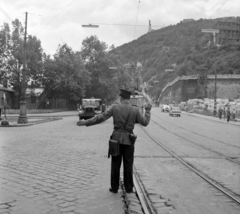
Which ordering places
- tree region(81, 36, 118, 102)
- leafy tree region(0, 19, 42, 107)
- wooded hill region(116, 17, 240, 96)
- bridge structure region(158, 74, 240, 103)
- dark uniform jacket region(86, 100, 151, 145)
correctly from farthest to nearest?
wooded hill region(116, 17, 240, 96) < bridge structure region(158, 74, 240, 103) < tree region(81, 36, 118, 102) < leafy tree region(0, 19, 42, 107) < dark uniform jacket region(86, 100, 151, 145)

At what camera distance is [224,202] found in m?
5.24

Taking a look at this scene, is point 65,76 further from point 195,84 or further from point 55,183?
point 195,84

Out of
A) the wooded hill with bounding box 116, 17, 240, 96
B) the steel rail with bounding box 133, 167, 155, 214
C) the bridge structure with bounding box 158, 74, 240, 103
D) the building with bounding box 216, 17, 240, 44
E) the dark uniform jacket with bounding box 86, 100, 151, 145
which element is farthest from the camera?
the wooded hill with bounding box 116, 17, 240, 96

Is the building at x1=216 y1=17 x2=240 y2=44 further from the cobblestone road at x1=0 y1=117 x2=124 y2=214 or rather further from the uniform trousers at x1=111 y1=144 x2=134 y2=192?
the uniform trousers at x1=111 y1=144 x2=134 y2=192

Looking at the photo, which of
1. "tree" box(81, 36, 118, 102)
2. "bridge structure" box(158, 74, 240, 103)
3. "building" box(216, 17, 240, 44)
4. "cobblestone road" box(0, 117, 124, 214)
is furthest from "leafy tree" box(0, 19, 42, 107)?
"bridge structure" box(158, 74, 240, 103)

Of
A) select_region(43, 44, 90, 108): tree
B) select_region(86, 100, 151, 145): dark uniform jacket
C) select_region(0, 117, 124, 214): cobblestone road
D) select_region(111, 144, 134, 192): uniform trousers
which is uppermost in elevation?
select_region(43, 44, 90, 108): tree

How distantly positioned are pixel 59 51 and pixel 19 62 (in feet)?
25.3

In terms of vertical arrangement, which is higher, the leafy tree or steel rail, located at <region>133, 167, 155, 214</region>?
the leafy tree

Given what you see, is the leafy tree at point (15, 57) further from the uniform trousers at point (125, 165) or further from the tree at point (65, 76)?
the uniform trousers at point (125, 165)

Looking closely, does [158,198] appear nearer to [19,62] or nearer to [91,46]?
[19,62]

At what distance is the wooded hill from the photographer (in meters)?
104

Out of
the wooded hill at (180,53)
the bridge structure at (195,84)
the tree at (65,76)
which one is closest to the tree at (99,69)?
the tree at (65,76)

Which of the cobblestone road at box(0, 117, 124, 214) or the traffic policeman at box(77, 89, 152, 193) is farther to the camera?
the traffic policeman at box(77, 89, 152, 193)

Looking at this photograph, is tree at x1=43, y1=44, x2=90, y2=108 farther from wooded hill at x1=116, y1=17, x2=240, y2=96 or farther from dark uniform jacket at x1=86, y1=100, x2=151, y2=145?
dark uniform jacket at x1=86, y1=100, x2=151, y2=145
